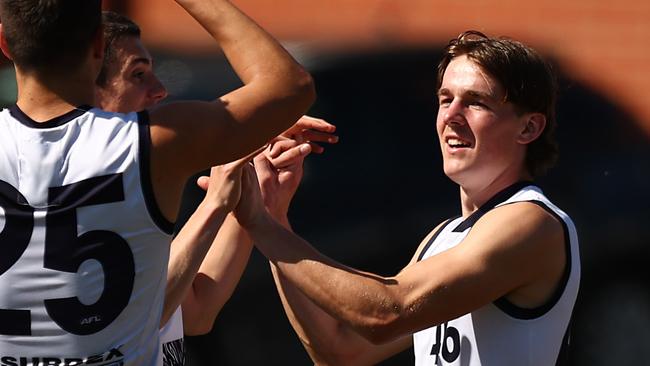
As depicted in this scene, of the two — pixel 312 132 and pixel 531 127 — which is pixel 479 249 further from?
pixel 312 132

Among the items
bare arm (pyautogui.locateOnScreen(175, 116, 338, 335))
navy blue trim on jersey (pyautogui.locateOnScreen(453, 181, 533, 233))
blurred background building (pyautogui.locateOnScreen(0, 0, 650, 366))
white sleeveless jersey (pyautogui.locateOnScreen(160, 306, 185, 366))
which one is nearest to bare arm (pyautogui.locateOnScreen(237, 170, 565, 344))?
navy blue trim on jersey (pyautogui.locateOnScreen(453, 181, 533, 233))

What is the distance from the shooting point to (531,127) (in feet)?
8.64

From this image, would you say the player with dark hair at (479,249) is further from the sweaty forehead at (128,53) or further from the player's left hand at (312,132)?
the sweaty forehead at (128,53)

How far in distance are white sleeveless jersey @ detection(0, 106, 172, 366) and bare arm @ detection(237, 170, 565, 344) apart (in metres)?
0.53

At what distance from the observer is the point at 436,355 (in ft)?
8.48

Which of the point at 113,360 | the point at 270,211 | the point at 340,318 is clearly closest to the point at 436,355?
the point at 340,318

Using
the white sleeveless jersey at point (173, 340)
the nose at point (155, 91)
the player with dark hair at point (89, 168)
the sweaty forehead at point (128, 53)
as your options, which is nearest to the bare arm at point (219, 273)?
the white sleeveless jersey at point (173, 340)

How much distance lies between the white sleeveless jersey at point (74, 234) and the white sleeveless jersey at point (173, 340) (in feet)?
2.79

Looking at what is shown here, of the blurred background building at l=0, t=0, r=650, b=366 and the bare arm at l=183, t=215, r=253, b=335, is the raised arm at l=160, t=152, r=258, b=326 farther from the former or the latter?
the blurred background building at l=0, t=0, r=650, b=366

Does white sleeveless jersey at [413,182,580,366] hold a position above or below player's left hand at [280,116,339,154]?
below

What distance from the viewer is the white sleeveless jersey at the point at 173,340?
9.10ft

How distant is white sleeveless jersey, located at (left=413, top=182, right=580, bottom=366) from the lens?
244 cm

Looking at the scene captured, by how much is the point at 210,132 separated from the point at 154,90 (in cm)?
105

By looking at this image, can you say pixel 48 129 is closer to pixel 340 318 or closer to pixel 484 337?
pixel 340 318
